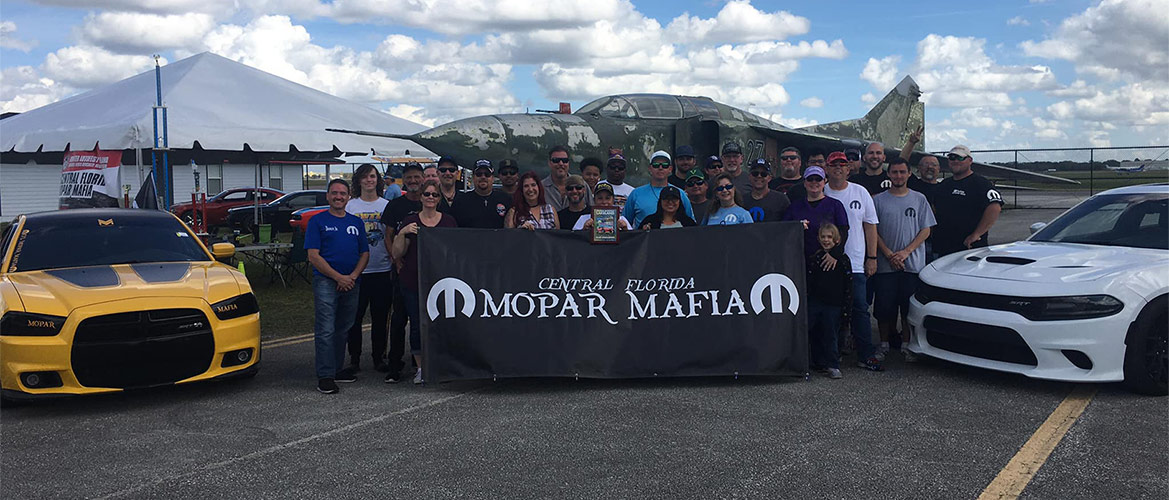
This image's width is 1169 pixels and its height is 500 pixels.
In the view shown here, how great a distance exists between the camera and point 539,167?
13.6 meters

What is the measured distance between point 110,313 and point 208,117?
15.7 m

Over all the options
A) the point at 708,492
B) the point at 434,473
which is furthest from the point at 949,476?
the point at 434,473

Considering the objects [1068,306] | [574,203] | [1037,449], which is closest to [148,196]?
[574,203]

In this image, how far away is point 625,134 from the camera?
569 inches

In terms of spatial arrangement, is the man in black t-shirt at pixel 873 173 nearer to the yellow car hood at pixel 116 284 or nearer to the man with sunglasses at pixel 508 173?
the man with sunglasses at pixel 508 173

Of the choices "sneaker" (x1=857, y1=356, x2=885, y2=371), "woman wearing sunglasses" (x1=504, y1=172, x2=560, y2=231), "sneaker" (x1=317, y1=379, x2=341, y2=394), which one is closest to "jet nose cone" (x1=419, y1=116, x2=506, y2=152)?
"woman wearing sunglasses" (x1=504, y1=172, x2=560, y2=231)

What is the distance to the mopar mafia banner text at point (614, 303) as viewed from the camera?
20.7ft

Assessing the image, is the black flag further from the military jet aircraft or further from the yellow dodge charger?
the yellow dodge charger

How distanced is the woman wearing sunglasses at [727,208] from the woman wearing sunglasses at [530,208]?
1325 millimetres

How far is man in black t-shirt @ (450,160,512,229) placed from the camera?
23.0 feet

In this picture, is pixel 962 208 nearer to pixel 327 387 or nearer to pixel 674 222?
pixel 674 222

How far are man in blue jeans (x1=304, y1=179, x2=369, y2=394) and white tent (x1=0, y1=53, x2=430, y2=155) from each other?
11.7 meters

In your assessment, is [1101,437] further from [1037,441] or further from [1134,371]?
[1134,371]

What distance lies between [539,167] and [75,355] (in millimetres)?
8749
